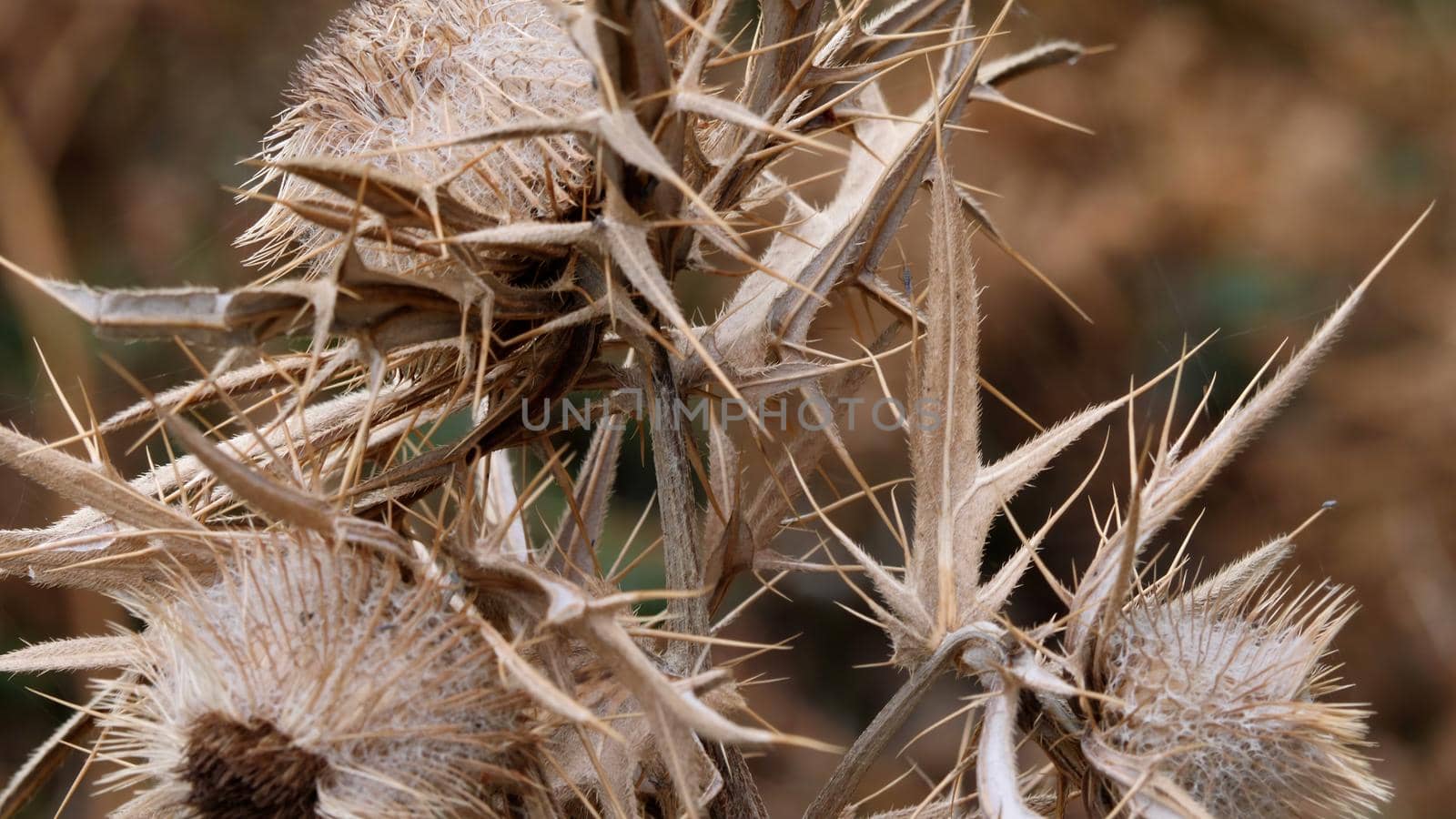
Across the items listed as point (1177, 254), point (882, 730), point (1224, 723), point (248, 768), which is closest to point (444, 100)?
point (248, 768)

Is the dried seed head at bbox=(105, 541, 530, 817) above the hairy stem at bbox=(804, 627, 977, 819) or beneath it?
above

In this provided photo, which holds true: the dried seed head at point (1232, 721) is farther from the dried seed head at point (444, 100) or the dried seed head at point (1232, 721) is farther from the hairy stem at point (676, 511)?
the dried seed head at point (444, 100)

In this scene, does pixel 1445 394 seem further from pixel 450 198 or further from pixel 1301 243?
pixel 450 198

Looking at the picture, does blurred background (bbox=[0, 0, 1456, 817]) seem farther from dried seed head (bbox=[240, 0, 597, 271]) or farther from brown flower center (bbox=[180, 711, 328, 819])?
brown flower center (bbox=[180, 711, 328, 819])

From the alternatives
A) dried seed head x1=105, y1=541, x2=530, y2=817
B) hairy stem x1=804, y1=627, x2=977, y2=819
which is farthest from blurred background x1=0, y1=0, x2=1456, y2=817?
dried seed head x1=105, y1=541, x2=530, y2=817

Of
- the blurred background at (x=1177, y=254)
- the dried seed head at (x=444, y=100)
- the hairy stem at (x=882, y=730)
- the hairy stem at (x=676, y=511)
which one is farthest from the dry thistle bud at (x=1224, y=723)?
the blurred background at (x=1177, y=254)

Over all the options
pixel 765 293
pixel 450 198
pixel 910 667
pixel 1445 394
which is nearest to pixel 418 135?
pixel 450 198
